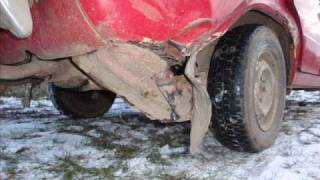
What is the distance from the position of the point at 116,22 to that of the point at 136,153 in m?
1.13

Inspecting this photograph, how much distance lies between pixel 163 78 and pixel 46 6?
75cm

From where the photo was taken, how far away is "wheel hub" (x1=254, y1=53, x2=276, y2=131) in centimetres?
314

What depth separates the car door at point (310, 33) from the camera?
11.9 feet

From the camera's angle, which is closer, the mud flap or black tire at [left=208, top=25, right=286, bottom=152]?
the mud flap

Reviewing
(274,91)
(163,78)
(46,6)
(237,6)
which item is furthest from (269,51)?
(46,6)

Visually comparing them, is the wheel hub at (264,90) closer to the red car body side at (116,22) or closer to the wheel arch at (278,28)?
the wheel arch at (278,28)

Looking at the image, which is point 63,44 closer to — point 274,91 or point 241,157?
point 241,157

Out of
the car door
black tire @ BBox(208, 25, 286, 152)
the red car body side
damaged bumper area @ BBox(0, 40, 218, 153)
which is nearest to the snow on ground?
black tire @ BBox(208, 25, 286, 152)

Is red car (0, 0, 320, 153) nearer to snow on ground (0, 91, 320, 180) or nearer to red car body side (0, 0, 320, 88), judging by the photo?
red car body side (0, 0, 320, 88)

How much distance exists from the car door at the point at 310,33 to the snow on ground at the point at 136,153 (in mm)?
504

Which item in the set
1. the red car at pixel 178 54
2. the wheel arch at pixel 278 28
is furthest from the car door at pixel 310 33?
the wheel arch at pixel 278 28

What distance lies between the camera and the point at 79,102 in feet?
15.0

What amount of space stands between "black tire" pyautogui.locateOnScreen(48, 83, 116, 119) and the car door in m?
1.82

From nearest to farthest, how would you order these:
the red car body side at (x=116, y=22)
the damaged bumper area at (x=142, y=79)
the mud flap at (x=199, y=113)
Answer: the red car body side at (x=116, y=22), the damaged bumper area at (x=142, y=79), the mud flap at (x=199, y=113)
